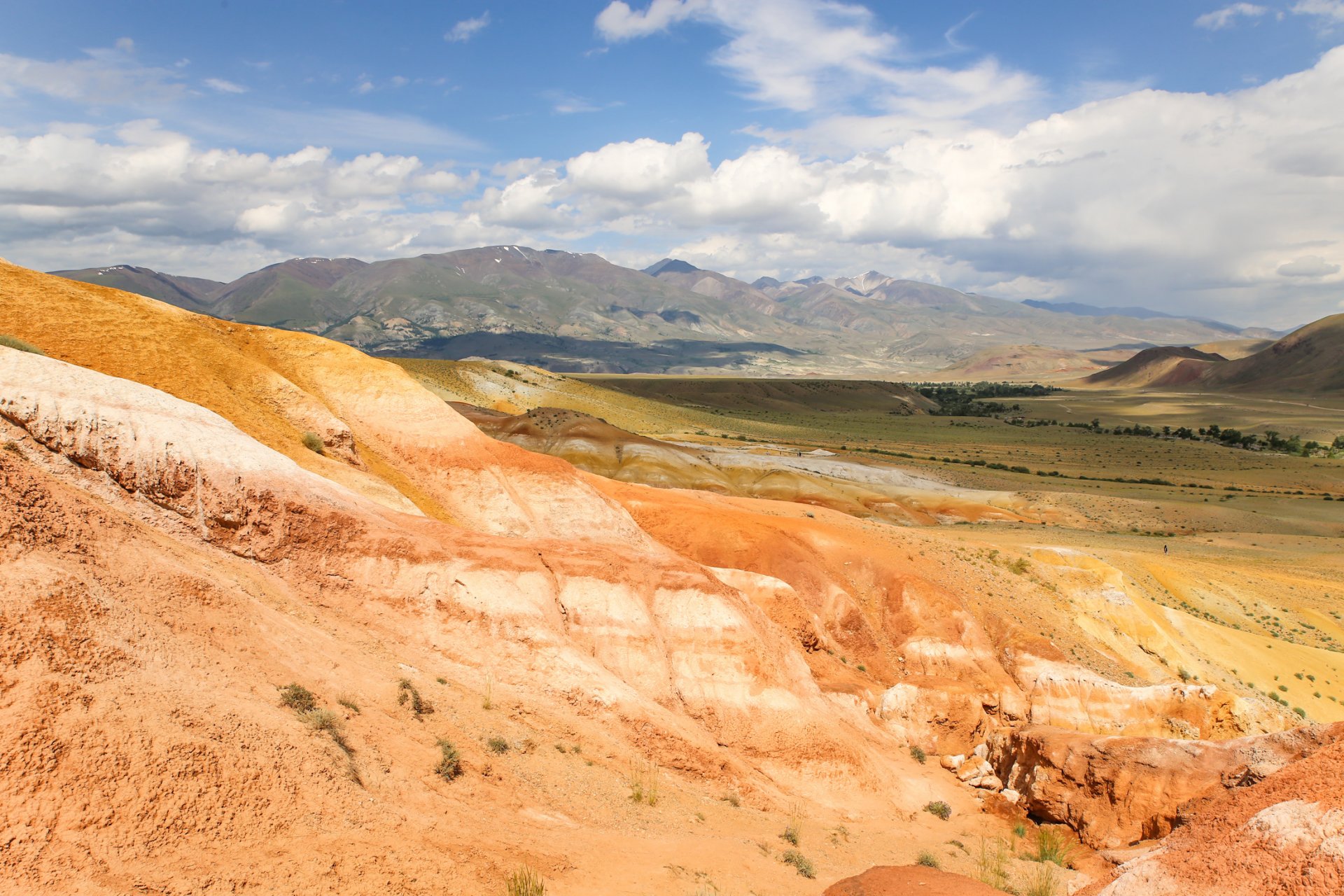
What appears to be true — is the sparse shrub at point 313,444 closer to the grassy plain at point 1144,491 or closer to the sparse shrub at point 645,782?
the sparse shrub at point 645,782

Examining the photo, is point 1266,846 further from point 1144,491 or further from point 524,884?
point 1144,491

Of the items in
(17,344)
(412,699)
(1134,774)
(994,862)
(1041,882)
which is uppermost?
(17,344)

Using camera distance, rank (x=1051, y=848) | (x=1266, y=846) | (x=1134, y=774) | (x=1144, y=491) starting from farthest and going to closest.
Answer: (x=1144, y=491) < (x=1051, y=848) < (x=1134, y=774) < (x=1266, y=846)

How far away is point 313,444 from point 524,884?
20777 mm

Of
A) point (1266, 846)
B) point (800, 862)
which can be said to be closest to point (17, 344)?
point (800, 862)

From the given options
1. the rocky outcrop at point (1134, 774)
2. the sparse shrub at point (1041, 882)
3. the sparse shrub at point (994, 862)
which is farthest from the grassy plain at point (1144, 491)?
the sparse shrub at point (1041, 882)

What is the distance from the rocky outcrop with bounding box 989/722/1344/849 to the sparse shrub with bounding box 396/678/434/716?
56.2 feet

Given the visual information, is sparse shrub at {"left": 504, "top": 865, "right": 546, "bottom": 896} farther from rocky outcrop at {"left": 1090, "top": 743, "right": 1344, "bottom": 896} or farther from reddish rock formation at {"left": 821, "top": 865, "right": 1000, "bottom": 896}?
rocky outcrop at {"left": 1090, "top": 743, "right": 1344, "bottom": 896}

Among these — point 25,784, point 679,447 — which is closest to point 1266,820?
point 25,784

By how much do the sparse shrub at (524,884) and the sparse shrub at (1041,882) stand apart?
10.7 m

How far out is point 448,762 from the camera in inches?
539

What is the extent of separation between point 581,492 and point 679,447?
45.6 metres

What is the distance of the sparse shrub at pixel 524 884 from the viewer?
34.5ft

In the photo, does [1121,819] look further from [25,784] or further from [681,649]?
[25,784]
